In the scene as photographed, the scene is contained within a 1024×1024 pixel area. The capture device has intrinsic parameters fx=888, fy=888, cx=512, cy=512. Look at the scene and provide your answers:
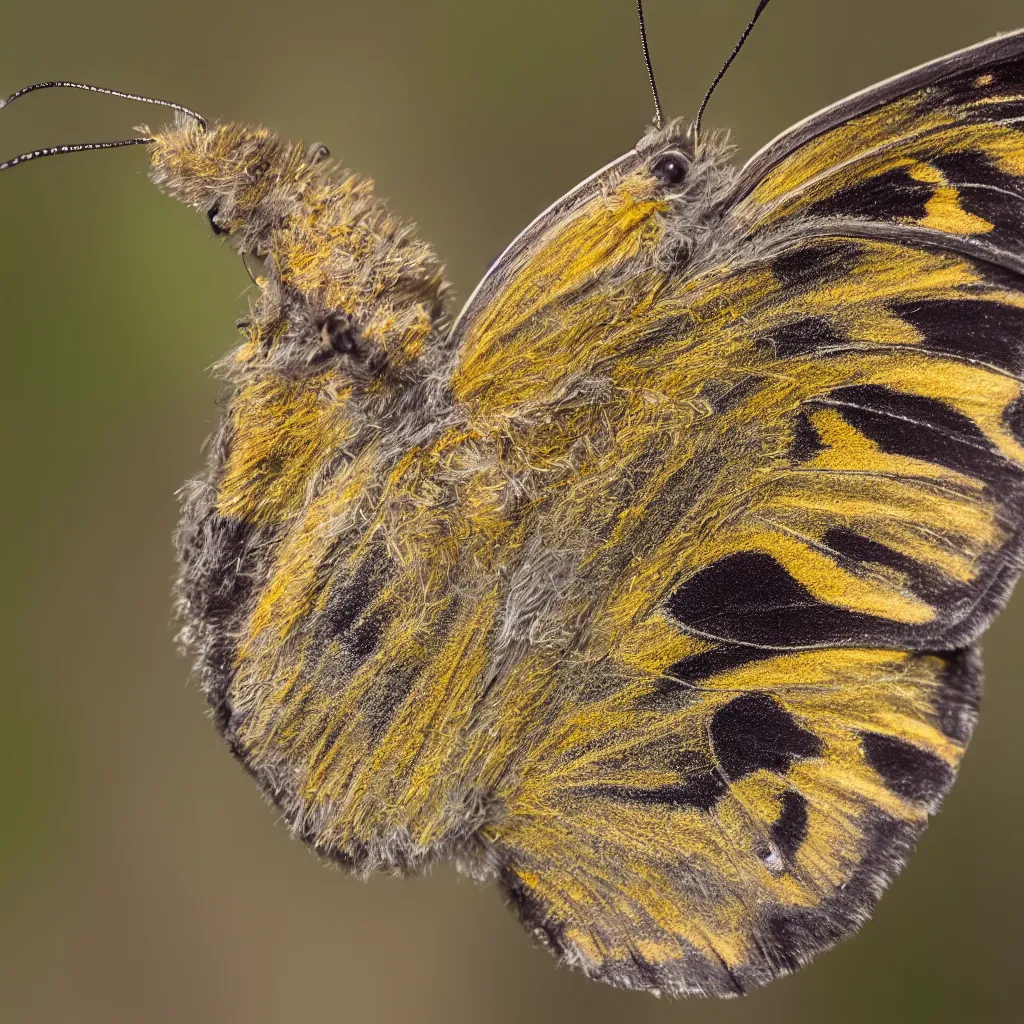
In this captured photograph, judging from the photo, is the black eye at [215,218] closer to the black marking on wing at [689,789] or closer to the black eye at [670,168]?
the black eye at [670,168]

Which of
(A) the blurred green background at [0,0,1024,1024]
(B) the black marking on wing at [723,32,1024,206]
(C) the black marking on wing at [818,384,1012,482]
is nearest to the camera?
(B) the black marking on wing at [723,32,1024,206]

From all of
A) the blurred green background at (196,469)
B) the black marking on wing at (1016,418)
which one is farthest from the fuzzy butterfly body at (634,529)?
the blurred green background at (196,469)

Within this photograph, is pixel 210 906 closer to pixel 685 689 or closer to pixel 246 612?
pixel 246 612

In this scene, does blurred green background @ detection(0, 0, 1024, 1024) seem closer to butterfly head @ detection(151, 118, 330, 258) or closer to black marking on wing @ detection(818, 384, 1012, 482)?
butterfly head @ detection(151, 118, 330, 258)

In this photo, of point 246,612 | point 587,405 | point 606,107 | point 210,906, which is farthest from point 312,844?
point 606,107

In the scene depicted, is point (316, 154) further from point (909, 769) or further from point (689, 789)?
point (909, 769)

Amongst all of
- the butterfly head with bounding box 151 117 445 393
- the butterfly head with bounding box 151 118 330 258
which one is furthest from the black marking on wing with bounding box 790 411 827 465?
the butterfly head with bounding box 151 118 330 258
